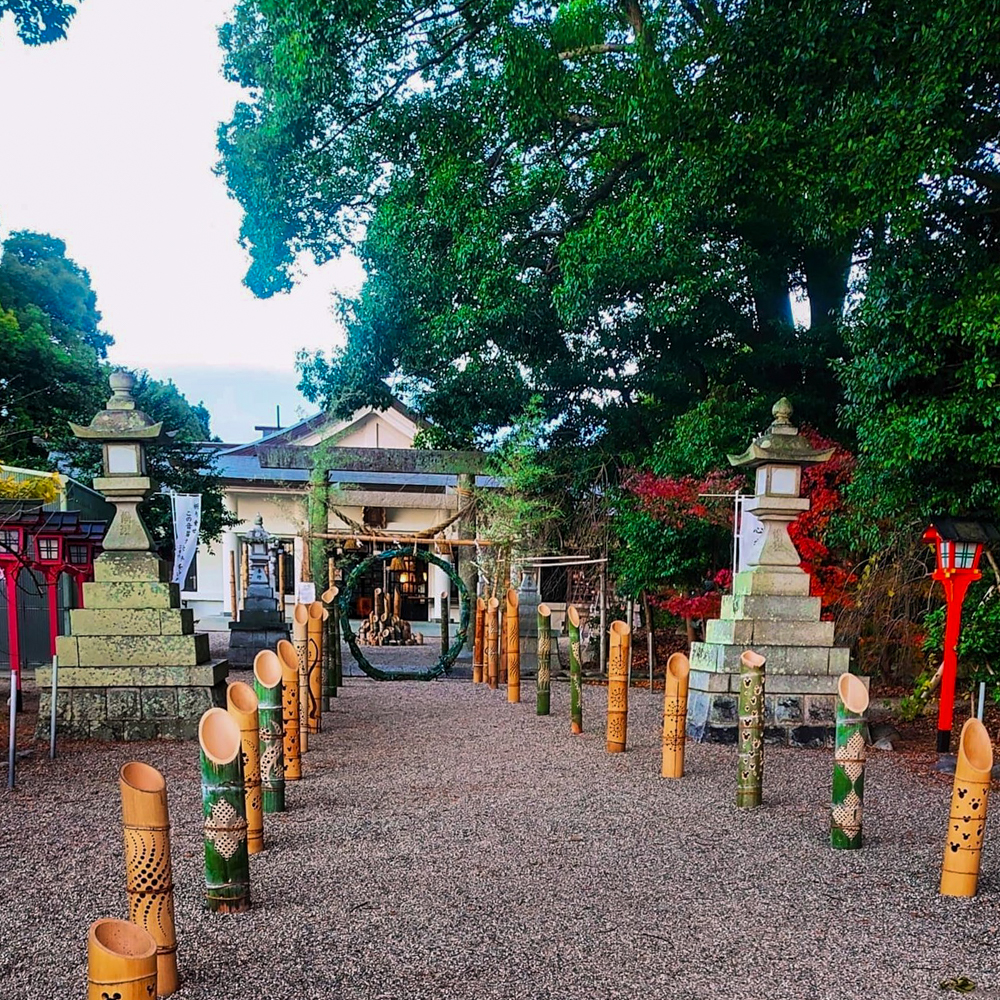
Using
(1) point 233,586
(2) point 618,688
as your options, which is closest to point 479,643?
(2) point 618,688

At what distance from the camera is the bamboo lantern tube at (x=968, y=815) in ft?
10.8

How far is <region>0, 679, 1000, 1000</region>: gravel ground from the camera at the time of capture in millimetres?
2656

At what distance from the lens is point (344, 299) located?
12.1m

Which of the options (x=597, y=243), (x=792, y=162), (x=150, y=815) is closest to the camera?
(x=150, y=815)

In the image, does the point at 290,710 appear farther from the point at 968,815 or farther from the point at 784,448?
the point at 784,448

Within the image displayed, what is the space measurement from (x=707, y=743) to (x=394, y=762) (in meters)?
2.55

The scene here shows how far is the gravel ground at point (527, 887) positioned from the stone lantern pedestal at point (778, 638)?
549mm

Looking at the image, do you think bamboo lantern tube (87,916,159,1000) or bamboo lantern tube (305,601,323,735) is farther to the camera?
bamboo lantern tube (305,601,323,735)

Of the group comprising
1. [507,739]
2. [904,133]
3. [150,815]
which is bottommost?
[507,739]

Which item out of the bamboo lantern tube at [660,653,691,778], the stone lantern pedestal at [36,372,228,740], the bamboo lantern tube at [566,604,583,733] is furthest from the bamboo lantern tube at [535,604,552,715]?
the stone lantern pedestal at [36,372,228,740]

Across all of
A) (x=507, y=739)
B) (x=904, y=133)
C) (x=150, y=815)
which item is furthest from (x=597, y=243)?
(x=150, y=815)

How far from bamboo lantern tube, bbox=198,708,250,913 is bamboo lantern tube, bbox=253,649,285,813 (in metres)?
1.11

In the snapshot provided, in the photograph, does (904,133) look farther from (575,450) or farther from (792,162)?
(575,450)

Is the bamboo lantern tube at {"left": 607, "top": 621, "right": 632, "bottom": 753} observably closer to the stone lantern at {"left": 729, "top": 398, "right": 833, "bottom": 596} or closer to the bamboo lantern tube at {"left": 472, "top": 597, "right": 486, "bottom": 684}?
the stone lantern at {"left": 729, "top": 398, "right": 833, "bottom": 596}
